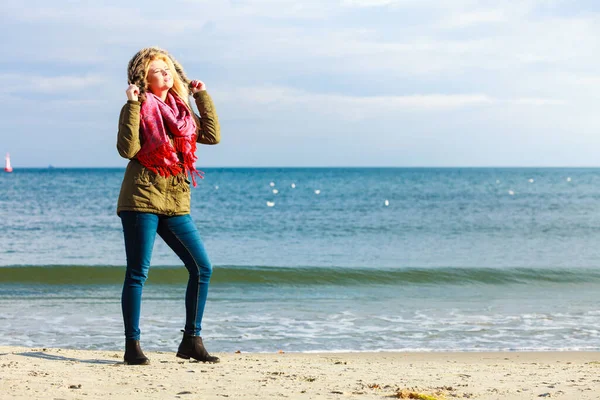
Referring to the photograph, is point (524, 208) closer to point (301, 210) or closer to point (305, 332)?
point (301, 210)

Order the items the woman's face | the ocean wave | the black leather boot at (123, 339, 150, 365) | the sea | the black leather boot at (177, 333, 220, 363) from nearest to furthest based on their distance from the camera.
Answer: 1. the woman's face
2. the black leather boot at (123, 339, 150, 365)
3. the black leather boot at (177, 333, 220, 363)
4. the sea
5. the ocean wave

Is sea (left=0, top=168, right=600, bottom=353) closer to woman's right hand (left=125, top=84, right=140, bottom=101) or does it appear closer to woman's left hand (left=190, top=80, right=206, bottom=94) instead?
woman's left hand (left=190, top=80, right=206, bottom=94)

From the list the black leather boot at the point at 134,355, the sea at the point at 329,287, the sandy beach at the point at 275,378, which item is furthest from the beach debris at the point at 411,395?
→ the sea at the point at 329,287

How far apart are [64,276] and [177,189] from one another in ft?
27.1

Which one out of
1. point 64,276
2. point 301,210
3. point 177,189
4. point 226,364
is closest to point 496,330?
point 226,364

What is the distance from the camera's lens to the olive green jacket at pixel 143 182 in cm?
412

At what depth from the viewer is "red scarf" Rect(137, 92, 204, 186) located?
424 cm

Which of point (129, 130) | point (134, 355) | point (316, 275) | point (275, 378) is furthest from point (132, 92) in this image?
point (316, 275)

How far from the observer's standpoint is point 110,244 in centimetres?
1655

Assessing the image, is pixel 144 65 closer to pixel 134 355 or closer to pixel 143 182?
pixel 143 182

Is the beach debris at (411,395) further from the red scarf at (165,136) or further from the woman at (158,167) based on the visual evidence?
the red scarf at (165,136)

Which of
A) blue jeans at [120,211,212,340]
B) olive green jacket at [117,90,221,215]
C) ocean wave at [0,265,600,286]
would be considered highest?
olive green jacket at [117,90,221,215]

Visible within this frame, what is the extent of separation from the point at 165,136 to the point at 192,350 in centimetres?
149

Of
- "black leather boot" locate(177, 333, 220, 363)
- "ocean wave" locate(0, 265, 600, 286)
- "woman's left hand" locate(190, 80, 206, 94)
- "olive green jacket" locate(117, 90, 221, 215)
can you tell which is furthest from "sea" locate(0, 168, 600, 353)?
"woman's left hand" locate(190, 80, 206, 94)
